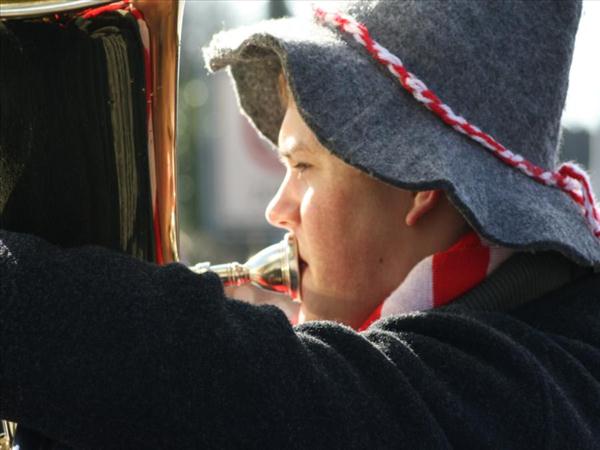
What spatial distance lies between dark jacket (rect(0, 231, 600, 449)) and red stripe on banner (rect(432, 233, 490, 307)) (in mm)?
176

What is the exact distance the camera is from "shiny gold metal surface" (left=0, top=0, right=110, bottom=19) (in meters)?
1.74

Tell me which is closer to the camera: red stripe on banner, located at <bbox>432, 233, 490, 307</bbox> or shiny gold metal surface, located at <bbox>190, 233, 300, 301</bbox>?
red stripe on banner, located at <bbox>432, 233, 490, 307</bbox>

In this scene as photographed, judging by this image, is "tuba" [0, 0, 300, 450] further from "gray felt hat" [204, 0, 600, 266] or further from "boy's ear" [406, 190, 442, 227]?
"boy's ear" [406, 190, 442, 227]

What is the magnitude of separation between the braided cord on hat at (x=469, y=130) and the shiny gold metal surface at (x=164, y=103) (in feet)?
1.52

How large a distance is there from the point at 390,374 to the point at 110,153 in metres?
0.53

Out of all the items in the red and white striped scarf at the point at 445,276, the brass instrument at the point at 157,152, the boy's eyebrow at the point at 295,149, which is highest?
the brass instrument at the point at 157,152

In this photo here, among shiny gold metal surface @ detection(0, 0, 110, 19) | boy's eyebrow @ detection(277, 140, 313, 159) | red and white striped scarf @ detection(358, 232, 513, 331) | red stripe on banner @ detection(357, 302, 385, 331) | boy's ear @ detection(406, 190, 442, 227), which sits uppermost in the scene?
shiny gold metal surface @ detection(0, 0, 110, 19)

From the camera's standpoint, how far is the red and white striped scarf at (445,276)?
2139 millimetres

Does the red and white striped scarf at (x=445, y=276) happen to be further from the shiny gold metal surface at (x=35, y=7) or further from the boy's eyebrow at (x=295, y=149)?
the shiny gold metal surface at (x=35, y=7)

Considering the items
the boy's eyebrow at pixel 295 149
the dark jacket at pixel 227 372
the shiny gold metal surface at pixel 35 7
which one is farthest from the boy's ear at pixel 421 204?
the shiny gold metal surface at pixel 35 7

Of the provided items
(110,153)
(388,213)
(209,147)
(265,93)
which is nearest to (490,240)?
(388,213)

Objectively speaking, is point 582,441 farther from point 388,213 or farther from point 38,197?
point 38,197

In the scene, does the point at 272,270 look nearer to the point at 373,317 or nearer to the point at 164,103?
the point at 373,317

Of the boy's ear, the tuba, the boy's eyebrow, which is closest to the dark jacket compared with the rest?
the tuba
